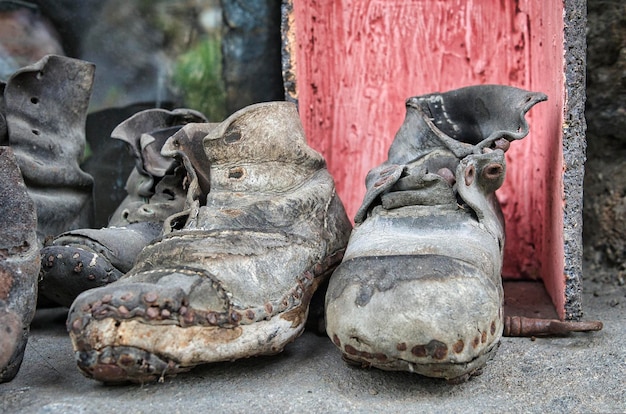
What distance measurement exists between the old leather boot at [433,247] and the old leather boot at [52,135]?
0.63 metres

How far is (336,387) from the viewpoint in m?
1.04

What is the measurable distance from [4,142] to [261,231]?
0.63 meters

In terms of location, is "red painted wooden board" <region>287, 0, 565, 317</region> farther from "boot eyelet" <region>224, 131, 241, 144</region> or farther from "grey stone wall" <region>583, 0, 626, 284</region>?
"boot eyelet" <region>224, 131, 241, 144</region>

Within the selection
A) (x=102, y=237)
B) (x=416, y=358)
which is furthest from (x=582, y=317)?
(x=102, y=237)

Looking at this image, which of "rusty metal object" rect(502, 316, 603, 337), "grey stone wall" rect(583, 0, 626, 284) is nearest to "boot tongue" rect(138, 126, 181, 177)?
"rusty metal object" rect(502, 316, 603, 337)

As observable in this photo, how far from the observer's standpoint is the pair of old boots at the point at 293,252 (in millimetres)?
959

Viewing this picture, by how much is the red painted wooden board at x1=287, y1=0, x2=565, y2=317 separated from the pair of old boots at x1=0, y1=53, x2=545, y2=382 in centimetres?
35

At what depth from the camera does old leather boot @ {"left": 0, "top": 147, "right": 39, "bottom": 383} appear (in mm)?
1015

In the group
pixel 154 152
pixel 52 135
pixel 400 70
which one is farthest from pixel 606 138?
pixel 52 135

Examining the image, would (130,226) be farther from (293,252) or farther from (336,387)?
(336,387)

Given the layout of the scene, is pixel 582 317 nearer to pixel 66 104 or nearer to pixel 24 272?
pixel 24 272

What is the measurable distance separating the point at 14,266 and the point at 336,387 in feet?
1.54

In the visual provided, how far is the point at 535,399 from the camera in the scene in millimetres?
979

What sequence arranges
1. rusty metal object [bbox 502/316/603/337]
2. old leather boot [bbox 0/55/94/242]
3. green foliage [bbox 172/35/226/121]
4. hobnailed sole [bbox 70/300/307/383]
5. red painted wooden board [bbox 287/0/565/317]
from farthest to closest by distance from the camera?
green foliage [bbox 172/35/226/121] → red painted wooden board [bbox 287/0/565/317] → old leather boot [bbox 0/55/94/242] → rusty metal object [bbox 502/316/603/337] → hobnailed sole [bbox 70/300/307/383]
